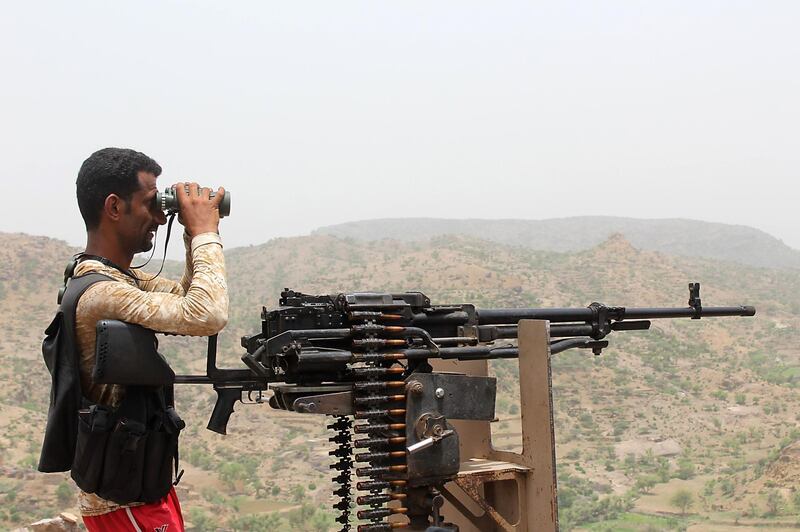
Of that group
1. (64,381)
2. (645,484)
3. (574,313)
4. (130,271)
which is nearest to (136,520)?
(64,381)

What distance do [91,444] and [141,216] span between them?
3.62ft

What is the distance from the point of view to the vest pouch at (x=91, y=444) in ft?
11.8

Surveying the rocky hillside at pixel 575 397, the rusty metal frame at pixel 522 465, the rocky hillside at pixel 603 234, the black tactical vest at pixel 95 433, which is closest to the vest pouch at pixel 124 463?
the black tactical vest at pixel 95 433

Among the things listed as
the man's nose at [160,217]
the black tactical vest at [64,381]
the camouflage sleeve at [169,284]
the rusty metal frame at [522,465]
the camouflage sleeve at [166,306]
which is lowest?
the rusty metal frame at [522,465]

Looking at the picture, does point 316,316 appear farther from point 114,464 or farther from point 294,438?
point 294,438

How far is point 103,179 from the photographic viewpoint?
3959mm

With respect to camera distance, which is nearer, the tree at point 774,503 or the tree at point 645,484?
the tree at point 774,503

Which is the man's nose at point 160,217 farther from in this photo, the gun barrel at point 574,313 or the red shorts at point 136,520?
the gun barrel at point 574,313

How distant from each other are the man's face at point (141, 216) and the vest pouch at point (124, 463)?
88 cm

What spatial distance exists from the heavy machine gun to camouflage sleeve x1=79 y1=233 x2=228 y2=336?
34.3 inches

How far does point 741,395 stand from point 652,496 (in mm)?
12101

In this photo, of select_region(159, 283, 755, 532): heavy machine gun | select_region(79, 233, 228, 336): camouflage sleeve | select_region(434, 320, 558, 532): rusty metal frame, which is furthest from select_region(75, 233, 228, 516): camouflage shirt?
select_region(434, 320, 558, 532): rusty metal frame

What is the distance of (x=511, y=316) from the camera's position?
5824 millimetres

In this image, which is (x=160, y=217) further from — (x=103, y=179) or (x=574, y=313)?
(x=574, y=313)
